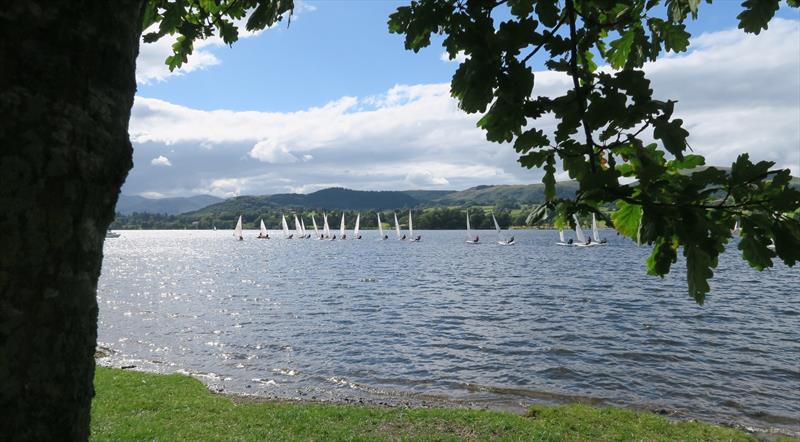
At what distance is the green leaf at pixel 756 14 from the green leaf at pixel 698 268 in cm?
165


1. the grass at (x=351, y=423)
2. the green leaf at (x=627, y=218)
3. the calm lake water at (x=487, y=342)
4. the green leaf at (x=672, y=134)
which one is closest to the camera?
the green leaf at (x=672, y=134)

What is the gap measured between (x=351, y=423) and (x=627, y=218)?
41.7ft

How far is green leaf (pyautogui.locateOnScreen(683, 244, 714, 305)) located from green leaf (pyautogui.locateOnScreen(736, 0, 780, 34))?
1648 millimetres

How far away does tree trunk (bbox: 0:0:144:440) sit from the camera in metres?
1.42

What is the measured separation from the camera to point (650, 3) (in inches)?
149

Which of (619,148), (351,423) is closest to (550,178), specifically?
(619,148)

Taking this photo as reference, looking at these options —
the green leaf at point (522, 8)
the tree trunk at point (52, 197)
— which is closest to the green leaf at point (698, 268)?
the green leaf at point (522, 8)

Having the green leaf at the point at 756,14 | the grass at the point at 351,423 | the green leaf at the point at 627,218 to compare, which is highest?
the green leaf at the point at 756,14

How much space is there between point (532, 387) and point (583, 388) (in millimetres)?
2005

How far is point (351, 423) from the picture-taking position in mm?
13977

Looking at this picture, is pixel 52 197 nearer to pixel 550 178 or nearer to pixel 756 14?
pixel 550 178

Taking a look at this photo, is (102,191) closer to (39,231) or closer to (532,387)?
(39,231)

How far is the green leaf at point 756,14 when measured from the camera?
3.02 metres

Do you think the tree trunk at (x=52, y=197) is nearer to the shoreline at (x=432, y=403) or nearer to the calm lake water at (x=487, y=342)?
the shoreline at (x=432, y=403)
